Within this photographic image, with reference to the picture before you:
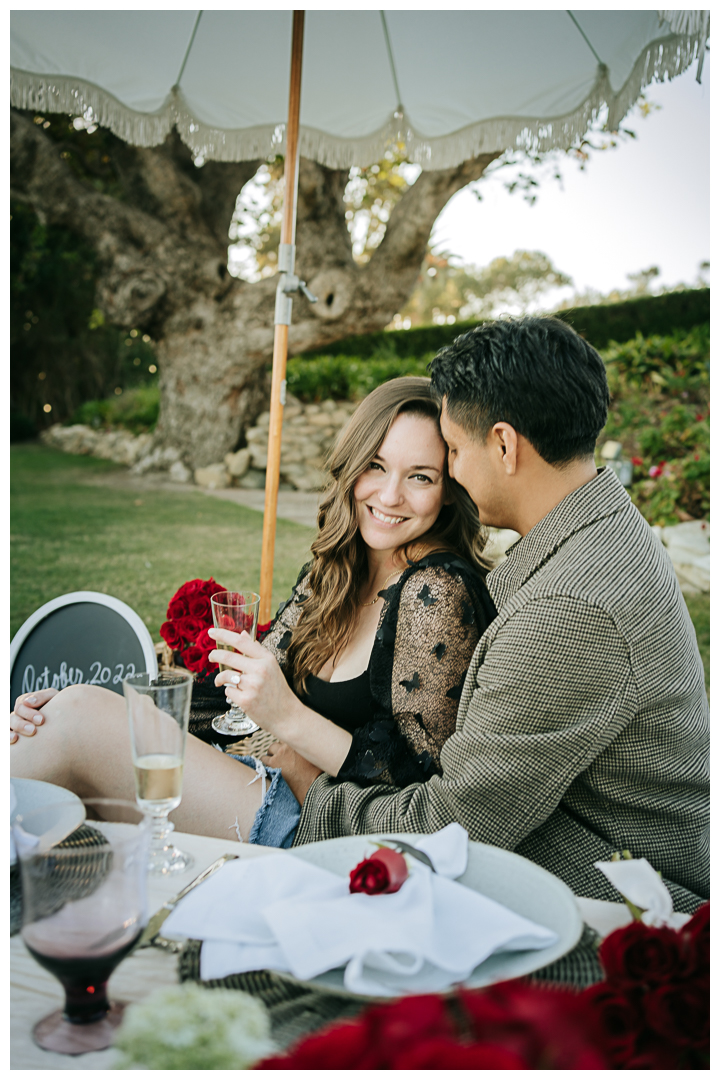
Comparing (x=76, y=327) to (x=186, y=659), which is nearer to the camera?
(x=186, y=659)

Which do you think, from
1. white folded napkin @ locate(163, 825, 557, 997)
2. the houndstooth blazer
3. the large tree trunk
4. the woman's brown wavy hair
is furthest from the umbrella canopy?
the large tree trunk

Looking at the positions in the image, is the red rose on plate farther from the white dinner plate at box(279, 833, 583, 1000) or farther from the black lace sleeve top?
the white dinner plate at box(279, 833, 583, 1000)

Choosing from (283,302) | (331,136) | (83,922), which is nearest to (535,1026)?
(83,922)

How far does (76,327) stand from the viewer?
1914cm

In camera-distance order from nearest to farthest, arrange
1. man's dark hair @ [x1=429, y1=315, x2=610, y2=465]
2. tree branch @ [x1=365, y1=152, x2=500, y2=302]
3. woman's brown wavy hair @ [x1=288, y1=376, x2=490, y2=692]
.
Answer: man's dark hair @ [x1=429, y1=315, x2=610, y2=465]
woman's brown wavy hair @ [x1=288, y1=376, x2=490, y2=692]
tree branch @ [x1=365, y1=152, x2=500, y2=302]

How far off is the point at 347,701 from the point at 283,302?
6.70 ft

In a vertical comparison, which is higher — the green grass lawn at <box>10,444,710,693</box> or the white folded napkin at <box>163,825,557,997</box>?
the white folded napkin at <box>163,825,557,997</box>

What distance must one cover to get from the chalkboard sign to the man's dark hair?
1433mm

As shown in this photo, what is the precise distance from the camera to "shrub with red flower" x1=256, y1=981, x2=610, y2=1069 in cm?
50

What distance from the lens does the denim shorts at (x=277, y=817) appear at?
178 centimetres

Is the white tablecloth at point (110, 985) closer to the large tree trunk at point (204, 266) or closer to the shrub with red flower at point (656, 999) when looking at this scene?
the shrub with red flower at point (656, 999)

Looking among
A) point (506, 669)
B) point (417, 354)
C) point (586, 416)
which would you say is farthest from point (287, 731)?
point (417, 354)
